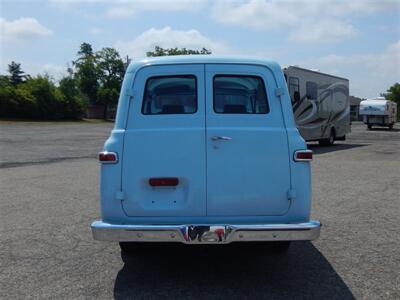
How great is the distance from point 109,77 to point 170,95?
96357mm

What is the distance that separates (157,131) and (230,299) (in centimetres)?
173

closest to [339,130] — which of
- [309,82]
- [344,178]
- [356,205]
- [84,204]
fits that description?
[309,82]

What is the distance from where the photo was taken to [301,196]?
200 inches

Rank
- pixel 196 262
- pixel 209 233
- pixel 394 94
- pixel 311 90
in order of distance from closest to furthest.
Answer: pixel 209 233 → pixel 196 262 → pixel 311 90 → pixel 394 94

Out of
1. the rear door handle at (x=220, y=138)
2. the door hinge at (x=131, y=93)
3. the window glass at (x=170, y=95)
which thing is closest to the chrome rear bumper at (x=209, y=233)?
the rear door handle at (x=220, y=138)

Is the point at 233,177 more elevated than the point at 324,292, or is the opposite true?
the point at 233,177

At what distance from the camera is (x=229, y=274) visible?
5.49m

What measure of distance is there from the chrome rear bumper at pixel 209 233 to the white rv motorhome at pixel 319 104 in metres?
15.3

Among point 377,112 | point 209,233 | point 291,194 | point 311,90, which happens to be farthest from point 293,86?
point 377,112

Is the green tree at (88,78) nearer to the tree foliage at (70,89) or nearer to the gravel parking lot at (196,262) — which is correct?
the tree foliage at (70,89)

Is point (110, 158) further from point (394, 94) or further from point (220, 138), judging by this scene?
point (394, 94)

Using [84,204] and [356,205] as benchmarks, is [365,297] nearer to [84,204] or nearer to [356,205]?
[356,205]

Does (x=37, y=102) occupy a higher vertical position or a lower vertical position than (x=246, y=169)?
higher

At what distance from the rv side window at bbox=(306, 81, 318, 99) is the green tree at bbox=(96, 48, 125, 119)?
71267 mm
